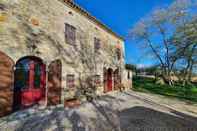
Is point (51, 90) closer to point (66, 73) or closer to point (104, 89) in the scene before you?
point (66, 73)

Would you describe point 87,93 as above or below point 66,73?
below

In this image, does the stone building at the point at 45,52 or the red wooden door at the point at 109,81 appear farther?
the red wooden door at the point at 109,81

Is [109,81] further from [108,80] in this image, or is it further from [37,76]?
[37,76]

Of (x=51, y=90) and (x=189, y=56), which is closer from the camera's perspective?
(x=51, y=90)

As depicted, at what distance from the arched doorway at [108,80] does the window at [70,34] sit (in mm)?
5975

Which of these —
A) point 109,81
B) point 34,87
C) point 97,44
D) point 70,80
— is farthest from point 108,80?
point 34,87

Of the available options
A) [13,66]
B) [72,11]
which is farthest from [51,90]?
[72,11]

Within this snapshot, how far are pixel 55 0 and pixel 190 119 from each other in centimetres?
1054

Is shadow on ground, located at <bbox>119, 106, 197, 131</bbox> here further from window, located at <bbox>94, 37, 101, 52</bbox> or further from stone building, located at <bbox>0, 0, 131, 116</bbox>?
window, located at <bbox>94, 37, 101, 52</bbox>

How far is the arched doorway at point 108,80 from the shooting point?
16281mm

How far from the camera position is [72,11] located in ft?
37.8

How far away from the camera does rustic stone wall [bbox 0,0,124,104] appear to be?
24.1 ft

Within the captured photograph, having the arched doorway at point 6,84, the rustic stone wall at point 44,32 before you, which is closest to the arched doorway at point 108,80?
the rustic stone wall at point 44,32

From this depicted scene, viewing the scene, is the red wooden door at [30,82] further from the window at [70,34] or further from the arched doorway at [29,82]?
the window at [70,34]
